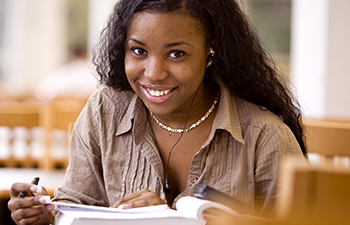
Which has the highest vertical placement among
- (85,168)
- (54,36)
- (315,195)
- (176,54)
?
(54,36)

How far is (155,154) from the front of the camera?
1456 millimetres

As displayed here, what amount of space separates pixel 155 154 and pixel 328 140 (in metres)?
0.60

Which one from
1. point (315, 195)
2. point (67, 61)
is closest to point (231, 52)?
point (315, 195)

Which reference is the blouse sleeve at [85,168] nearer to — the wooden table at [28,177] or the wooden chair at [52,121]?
the wooden table at [28,177]

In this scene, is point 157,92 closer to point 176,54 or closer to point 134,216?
point 176,54

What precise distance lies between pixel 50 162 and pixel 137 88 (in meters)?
1.11

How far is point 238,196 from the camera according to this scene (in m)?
1.36

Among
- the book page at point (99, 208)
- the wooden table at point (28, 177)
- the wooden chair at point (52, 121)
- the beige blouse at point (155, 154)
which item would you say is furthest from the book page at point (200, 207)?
the wooden chair at point (52, 121)

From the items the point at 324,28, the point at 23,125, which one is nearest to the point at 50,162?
the point at 23,125

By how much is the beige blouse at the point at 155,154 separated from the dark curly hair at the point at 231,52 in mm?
54

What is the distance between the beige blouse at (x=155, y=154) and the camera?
1.37 metres

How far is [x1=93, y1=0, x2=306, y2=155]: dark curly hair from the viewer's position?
1.38 m

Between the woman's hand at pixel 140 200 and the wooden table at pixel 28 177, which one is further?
the wooden table at pixel 28 177

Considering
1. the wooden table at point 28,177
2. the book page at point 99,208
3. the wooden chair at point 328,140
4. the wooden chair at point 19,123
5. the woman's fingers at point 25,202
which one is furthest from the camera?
the wooden chair at point 19,123
